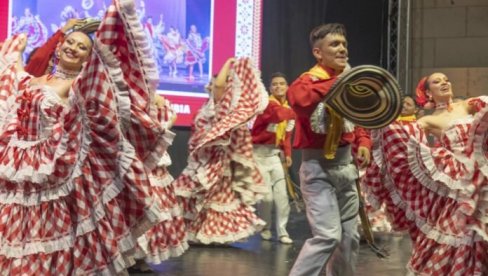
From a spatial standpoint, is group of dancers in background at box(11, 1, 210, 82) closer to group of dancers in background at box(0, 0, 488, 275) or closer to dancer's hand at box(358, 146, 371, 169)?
group of dancers in background at box(0, 0, 488, 275)

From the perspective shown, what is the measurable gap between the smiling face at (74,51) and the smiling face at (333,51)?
3.60ft

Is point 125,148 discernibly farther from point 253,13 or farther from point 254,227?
point 253,13

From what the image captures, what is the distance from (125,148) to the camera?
3.39 meters

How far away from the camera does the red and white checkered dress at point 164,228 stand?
4.98 metres

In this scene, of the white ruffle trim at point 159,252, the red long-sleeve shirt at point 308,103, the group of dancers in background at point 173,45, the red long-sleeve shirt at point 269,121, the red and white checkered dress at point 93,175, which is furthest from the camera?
the group of dancers in background at point 173,45

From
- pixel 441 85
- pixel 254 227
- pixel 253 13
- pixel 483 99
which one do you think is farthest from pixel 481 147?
pixel 253 13

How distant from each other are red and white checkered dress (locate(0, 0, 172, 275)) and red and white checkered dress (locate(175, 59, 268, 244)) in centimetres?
270

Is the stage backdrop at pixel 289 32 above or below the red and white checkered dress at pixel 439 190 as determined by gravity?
above

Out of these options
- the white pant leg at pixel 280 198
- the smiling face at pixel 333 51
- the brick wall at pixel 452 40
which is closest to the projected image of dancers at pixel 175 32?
the white pant leg at pixel 280 198

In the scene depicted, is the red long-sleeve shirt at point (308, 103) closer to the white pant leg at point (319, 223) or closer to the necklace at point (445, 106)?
the white pant leg at point (319, 223)

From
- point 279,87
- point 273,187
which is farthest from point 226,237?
point 279,87

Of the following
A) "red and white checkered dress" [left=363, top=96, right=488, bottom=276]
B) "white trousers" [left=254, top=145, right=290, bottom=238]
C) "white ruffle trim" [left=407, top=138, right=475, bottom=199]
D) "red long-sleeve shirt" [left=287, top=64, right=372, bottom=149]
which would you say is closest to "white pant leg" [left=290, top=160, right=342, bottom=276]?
"red long-sleeve shirt" [left=287, top=64, right=372, bottom=149]

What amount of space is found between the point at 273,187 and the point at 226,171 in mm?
601

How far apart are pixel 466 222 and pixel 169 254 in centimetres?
205
